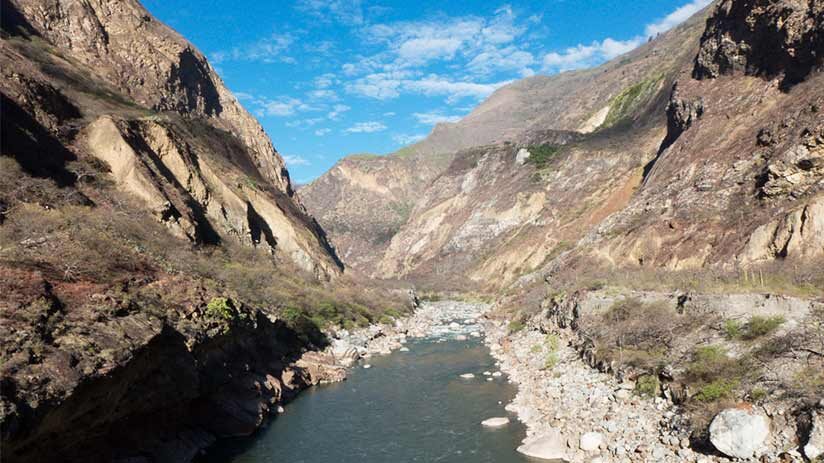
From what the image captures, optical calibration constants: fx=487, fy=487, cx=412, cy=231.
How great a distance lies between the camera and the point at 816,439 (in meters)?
10.5

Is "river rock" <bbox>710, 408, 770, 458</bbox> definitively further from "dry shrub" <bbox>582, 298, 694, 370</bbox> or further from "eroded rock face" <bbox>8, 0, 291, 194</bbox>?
"eroded rock face" <bbox>8, 0, 291, 194</bbox>

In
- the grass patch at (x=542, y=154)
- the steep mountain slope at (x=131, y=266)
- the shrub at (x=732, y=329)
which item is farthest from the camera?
the grass patch at (x=542, y=154)

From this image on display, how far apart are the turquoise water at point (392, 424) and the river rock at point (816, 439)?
7.04m

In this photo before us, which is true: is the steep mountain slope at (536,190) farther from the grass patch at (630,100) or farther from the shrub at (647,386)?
the shrub at (647,386)

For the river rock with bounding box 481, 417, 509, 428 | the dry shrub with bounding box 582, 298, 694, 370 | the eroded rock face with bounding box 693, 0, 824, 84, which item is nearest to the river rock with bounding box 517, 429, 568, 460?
the river rock with bounding box 481, 417, 509, 428

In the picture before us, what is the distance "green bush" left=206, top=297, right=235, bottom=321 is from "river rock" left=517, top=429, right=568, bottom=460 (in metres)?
11.6

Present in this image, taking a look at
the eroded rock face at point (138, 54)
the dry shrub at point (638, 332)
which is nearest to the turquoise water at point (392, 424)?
the dry shrub at point (638, 332)

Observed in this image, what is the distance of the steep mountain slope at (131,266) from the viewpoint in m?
11.1

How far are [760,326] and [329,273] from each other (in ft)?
137

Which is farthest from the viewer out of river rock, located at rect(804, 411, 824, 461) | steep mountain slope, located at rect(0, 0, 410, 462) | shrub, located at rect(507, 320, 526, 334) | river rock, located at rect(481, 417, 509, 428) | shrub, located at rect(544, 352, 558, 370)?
shrub, located at rect(507, 320, 526, 334)

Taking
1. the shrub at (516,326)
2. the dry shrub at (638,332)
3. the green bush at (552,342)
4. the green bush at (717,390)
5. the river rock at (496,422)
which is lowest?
the shrub at (516,326)

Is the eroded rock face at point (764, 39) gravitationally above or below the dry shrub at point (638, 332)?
above

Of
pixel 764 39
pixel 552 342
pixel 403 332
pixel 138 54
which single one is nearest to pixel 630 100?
pixel 764 39

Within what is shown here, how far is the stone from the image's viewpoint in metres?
14.2
